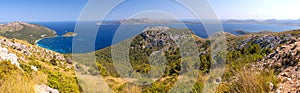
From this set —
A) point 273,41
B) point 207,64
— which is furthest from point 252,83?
point 273,41

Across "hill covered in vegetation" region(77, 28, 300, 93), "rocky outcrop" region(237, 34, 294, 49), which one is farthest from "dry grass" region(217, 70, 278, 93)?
"rocky outcrop" region(237, 34, 294, 49)

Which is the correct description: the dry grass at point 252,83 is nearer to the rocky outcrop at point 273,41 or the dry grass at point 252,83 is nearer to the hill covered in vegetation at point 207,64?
the hill covered in vegetation at point 207,64

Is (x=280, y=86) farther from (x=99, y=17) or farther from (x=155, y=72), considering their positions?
(x=155, y=72)

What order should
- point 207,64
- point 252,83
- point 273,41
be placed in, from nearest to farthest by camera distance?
point 252,83 → point 207,64 → point 273,41

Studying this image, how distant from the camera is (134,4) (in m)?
8.46

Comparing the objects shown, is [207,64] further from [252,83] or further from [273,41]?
[252,83]

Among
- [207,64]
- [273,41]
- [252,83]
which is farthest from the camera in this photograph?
[273,41]

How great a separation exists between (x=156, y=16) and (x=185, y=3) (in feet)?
5.62

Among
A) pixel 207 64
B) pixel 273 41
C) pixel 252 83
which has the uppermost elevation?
pixel 252 83

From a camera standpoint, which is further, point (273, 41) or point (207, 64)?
point (273, 41)

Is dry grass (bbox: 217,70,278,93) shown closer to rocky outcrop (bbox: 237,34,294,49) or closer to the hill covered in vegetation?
the hill covered in vegetation

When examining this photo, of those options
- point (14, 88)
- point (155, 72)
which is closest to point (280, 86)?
point (14, 88)

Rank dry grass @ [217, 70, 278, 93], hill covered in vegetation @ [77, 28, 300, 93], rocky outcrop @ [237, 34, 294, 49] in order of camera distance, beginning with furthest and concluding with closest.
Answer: rocky outcrop @ [237, 34, 294, 49]
hill covered in vegetation @ [77, 28, 300, 93]
dry grass @ [217, 70, 278, 93]

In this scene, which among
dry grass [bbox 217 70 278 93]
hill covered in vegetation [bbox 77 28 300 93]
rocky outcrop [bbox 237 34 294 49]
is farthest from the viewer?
rocky outcrop [bbox 237 34 294 49]
